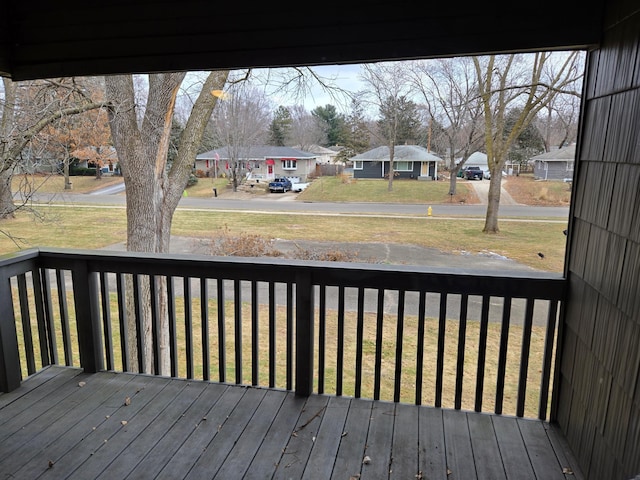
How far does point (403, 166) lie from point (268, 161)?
5.42ft

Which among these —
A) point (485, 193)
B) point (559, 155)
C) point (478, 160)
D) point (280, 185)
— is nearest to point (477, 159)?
point (478, 160)

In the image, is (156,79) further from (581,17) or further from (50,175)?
(581,17)

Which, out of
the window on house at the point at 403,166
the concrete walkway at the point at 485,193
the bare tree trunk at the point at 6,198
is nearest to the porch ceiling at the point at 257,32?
the window on house at the point at 403,166

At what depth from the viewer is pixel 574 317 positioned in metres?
2.09

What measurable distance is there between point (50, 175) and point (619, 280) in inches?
236

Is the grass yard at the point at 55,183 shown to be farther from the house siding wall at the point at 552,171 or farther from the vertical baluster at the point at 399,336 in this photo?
the house siding wall at the point at 552,171

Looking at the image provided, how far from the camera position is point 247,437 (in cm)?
218

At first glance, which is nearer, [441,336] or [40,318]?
[441,336]

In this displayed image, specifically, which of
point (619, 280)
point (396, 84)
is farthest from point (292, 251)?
point (619, 280)

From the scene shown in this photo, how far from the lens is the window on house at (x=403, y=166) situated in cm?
443

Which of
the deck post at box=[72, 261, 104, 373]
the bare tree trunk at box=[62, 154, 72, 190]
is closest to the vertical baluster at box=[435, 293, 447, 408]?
the deck post at box=[72, 261, 104, 373]

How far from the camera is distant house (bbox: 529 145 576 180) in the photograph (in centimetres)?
261

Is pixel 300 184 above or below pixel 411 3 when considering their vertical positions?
below

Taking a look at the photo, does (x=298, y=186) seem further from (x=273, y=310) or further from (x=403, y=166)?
(x=273, y=310)
